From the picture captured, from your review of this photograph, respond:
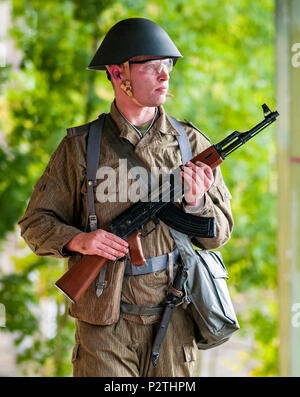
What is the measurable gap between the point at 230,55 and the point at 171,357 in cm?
347

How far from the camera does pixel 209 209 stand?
185 cm

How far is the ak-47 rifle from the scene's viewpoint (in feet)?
5.98

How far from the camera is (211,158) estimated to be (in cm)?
184

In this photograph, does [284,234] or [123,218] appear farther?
[284,234]

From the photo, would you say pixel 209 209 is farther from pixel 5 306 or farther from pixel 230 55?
pixel 230 55

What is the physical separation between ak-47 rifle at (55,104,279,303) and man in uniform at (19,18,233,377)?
0.09 feet
